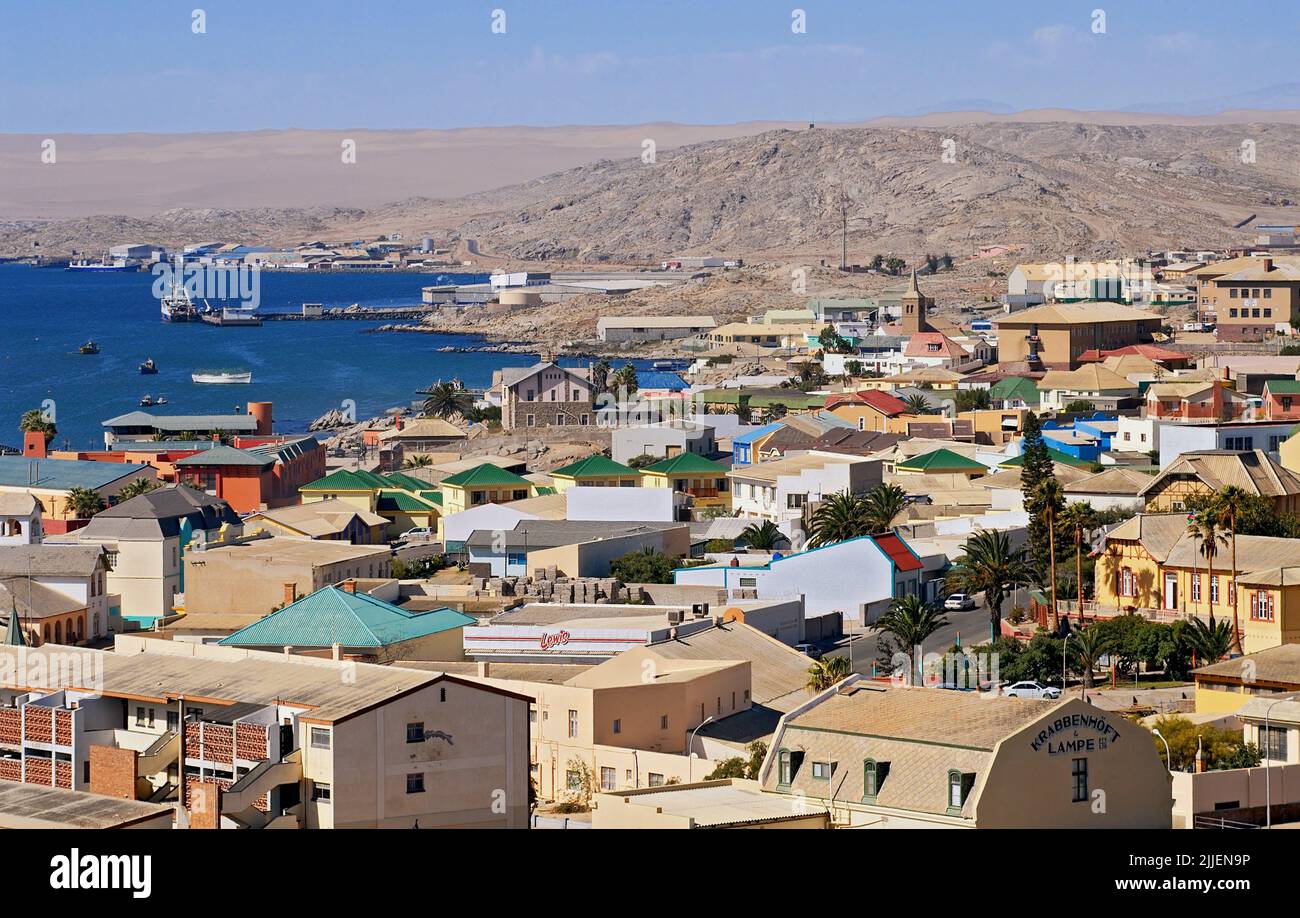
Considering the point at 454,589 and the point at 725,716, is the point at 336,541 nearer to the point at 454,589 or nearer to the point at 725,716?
the point at 454,589

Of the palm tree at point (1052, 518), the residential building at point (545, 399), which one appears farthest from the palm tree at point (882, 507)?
the residential building at point (545, 399)

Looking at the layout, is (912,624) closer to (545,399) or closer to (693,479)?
(693,479)

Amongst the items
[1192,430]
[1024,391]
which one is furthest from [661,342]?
[1192,430]

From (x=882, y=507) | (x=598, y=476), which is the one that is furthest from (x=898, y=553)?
(x=598, y=476)

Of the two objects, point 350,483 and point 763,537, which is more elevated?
point 350,483

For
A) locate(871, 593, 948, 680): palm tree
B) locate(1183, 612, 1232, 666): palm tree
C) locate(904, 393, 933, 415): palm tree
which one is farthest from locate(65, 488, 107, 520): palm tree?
locate(904, 393, 933, 415): palm tree
